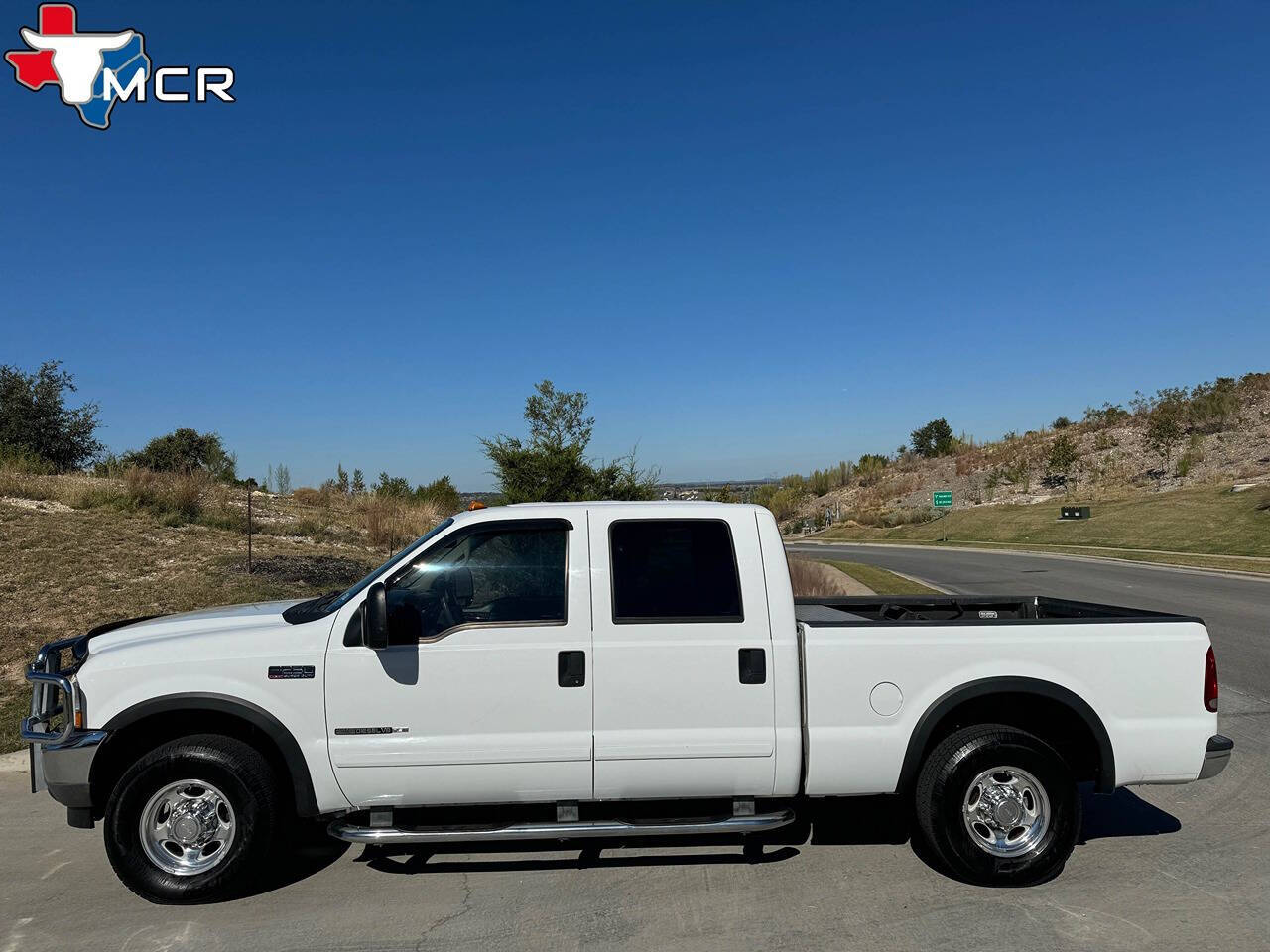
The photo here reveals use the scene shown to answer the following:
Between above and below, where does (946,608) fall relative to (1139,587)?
above

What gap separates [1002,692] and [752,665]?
51.8 inches

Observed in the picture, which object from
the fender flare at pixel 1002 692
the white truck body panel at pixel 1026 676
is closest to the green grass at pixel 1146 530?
the white truck body panel at pixel 1026 676

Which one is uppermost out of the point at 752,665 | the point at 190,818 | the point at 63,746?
the point at 752,665

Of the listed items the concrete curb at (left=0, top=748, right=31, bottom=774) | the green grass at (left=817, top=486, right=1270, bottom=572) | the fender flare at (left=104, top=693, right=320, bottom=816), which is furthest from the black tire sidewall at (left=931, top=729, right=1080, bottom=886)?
the green grass at (left=817, top=486, right=1270, bottom=572)

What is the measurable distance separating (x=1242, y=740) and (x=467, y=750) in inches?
248

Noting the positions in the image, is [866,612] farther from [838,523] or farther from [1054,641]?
[838,523]

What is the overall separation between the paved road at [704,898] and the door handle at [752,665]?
3.50 feet

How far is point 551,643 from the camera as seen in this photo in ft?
14.7

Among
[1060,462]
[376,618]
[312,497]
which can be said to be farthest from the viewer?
[1060,462]

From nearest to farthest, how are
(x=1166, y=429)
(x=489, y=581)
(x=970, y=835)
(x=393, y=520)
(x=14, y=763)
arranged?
(x=970, y=835)
(x=489, y=581)
(x=14, y=763)
(x=393, y=520)
(x=1166, y=429)

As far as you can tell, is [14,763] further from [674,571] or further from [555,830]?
[674,571]

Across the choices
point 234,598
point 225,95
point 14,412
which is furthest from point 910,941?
point 14,412

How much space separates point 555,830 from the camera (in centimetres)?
438

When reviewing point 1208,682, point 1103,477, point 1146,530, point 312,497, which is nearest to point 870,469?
point 1103,477
